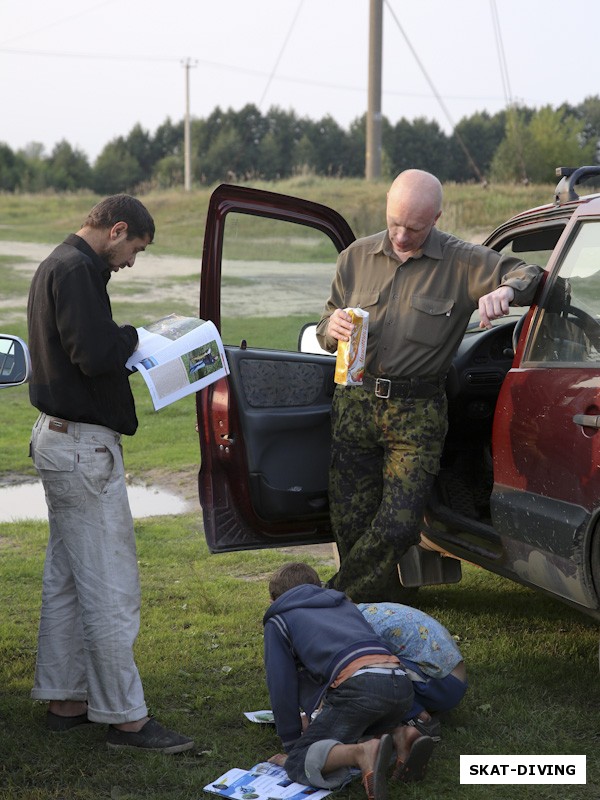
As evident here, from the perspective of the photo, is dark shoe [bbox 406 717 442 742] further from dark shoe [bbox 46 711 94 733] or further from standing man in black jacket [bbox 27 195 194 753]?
dark shoe [bbox 46 711 94 733]

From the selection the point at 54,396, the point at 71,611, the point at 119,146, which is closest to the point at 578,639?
the point at 71,611

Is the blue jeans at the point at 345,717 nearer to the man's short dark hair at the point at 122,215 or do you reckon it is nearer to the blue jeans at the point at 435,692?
the blue jeans at the point at 435,692

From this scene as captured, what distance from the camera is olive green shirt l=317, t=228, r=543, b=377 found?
4.63 m

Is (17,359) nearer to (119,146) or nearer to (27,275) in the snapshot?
(27,275)

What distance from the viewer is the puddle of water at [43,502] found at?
7883 mm

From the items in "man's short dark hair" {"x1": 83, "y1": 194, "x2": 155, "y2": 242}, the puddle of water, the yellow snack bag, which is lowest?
the puddle of water

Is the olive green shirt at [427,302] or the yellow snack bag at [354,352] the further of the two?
the olive green shirt at [427,302]

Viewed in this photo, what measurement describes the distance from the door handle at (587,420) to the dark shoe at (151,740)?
1.74 m

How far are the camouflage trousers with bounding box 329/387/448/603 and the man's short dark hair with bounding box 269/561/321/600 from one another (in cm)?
76

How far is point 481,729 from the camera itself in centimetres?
421

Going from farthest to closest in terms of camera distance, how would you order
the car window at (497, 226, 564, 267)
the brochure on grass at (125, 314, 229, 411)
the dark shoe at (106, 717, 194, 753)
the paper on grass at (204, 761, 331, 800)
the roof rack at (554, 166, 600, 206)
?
the car window at (497, 226, 564, 267), the roof rack at (554, 166, 600, 206), the dark shoe at (106, 717, 194, 753), the brochure on grass at (125, 314, 229, 411), the paper on grass at (204, 761, 331, 800)

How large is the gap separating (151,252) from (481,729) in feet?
69.3

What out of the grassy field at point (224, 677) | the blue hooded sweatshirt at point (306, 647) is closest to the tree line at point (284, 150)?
the grassy field at point (224, 677)

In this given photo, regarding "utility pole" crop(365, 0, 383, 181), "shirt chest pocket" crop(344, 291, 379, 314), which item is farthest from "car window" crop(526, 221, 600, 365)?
"utility pole" crop(365, 0, 383, 181)
